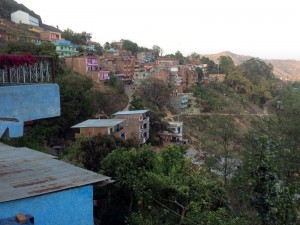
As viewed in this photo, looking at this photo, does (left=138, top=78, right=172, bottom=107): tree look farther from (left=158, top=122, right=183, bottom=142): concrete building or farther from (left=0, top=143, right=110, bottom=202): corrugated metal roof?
(left=0, top=143, right=110, bottom=202): corrugated metal roof

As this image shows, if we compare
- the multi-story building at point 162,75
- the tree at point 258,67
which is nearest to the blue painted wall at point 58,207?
the multi-story building at point 162,75

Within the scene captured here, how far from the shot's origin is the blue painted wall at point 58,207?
155 inches

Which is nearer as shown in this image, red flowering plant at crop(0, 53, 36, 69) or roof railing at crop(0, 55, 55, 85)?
red flowering plant at crop(0, 53, 36, 69)

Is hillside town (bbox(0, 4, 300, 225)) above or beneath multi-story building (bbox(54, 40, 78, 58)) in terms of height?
beneath

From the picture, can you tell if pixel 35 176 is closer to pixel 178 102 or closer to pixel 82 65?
pixel 82 65

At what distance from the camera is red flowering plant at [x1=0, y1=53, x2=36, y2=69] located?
253 inches

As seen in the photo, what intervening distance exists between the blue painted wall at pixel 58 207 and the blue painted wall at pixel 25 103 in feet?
6.70

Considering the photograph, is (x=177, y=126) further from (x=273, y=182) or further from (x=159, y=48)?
(x=159, y=48)

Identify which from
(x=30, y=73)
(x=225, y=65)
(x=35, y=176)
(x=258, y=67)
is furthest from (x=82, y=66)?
(x=258, y=67)

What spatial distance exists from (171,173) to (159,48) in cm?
7109

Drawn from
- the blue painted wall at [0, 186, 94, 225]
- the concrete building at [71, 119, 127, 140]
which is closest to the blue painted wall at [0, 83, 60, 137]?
the blue painted wall at [0, 186, 94, 225]

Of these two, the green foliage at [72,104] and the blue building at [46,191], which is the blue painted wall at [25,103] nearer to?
the blue building at [46,191]

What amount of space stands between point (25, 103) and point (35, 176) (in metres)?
2.51

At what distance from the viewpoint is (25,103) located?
661 cm
